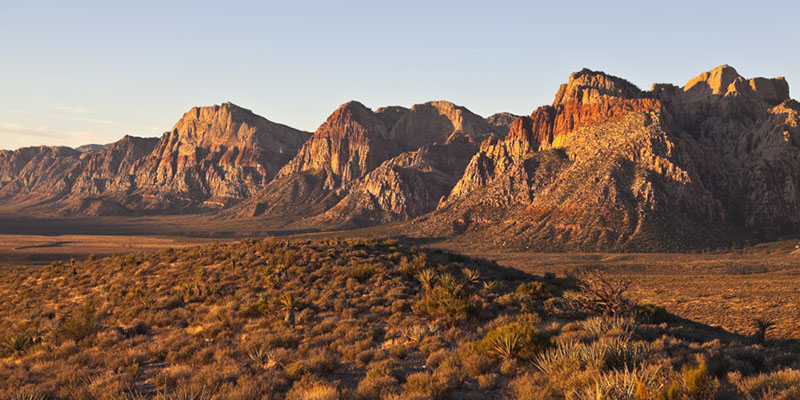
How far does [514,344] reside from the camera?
11.8m

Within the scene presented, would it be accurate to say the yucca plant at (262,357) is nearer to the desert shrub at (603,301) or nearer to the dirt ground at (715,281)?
the desert shrub at (603,301)

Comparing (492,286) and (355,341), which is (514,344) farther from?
(492,286)

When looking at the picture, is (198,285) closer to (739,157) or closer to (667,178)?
(667,178)

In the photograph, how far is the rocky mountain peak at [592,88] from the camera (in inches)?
5610

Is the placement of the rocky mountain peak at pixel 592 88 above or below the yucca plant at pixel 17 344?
above

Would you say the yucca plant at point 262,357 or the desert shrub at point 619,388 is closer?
the desert shrub at point 619,388

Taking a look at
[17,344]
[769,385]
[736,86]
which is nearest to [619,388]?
[769,385]

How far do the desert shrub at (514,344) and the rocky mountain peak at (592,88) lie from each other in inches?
5602

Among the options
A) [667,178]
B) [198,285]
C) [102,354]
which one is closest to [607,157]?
[667,178]

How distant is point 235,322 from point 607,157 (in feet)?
377

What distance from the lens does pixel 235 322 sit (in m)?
17.6

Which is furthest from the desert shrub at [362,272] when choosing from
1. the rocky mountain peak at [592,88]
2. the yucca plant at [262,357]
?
the rocky mountain peak at [592,88]

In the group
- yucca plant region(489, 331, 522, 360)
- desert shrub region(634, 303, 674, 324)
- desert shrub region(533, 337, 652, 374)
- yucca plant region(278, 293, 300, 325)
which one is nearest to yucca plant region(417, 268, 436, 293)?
yucca plant region(278, 293, 300, 325)

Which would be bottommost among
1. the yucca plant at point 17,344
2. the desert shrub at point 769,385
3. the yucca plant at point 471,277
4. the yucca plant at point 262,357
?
the yucca plant at point 17,344
